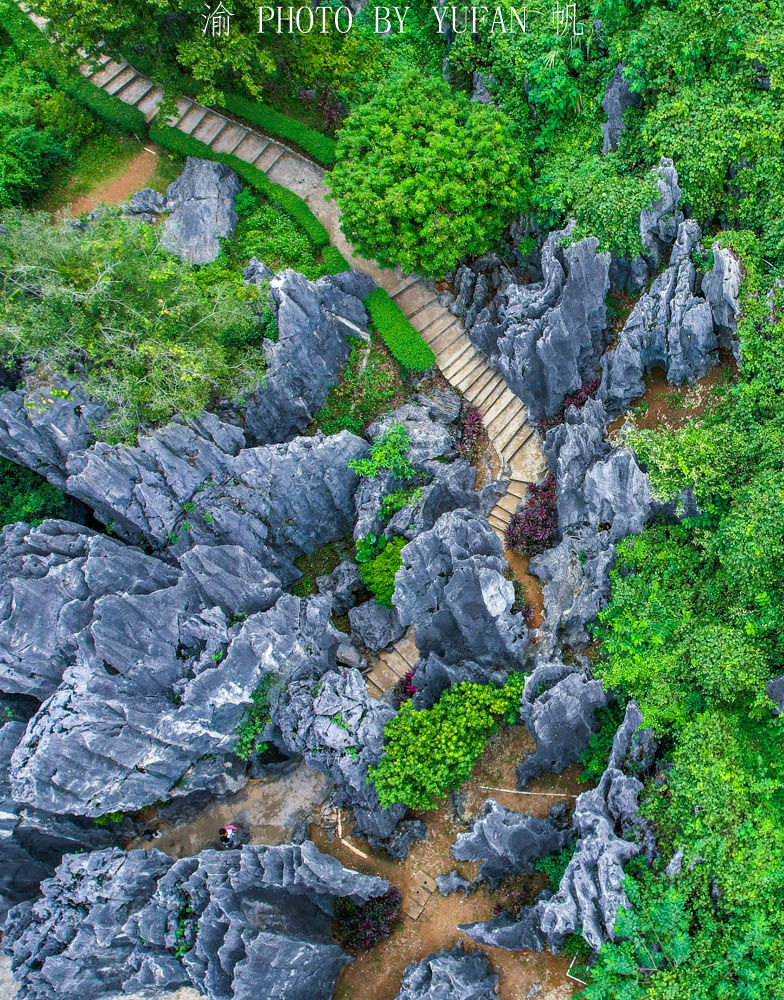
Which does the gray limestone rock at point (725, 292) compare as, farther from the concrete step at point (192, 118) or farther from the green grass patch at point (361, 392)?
the concrete step at point (192, 118)

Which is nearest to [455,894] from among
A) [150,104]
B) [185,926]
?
[185,926]

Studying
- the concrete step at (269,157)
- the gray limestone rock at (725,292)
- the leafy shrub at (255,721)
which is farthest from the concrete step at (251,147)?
the leafy shrub at (255,721)

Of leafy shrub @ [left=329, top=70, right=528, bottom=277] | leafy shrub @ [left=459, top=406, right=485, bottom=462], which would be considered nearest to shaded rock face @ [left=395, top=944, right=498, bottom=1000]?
leafy shrub @ [left=459, top=406, right=485, bottom=462]

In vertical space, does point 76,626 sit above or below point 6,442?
below

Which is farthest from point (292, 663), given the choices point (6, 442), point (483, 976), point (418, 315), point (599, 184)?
point (599, 184)

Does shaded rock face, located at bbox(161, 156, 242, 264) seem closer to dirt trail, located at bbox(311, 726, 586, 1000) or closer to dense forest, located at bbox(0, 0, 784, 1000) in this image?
dense forest, located at bbox(0, 0, 784, 1000)

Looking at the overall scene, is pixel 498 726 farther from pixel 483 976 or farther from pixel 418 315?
pixel 418 315

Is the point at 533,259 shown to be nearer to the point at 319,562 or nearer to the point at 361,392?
the point at 361,392
